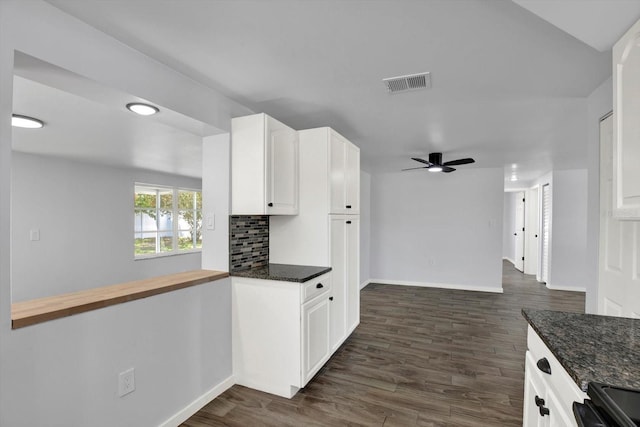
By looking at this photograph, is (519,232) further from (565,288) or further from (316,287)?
(316,287)

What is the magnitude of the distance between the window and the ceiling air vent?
5076 mm

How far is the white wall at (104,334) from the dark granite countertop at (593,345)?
2.01 metres

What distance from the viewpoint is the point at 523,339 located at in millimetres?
3354

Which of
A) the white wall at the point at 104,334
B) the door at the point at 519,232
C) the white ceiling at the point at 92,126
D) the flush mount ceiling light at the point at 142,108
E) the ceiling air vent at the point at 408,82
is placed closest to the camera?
the white wall at the point at 104,334

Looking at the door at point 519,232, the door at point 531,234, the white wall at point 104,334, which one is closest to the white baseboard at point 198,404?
the white wall at point 104,334

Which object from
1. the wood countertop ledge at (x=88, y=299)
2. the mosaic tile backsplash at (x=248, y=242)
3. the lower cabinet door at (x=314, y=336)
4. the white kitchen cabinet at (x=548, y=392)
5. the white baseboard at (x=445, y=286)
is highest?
the mosaic tile backsplash at (x=248, y=242)

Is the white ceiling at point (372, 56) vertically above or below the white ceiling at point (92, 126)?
above

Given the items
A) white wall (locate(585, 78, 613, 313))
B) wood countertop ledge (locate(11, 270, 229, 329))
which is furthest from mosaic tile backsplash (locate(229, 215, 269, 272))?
white wall (locate(585, 78, 613, 313))

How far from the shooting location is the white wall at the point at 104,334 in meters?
1.25

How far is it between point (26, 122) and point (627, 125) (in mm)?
3965

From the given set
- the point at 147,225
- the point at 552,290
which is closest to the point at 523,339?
the point at 552,290

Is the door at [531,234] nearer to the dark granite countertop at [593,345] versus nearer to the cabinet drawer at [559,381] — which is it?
the dark granite countertop at [593,345]

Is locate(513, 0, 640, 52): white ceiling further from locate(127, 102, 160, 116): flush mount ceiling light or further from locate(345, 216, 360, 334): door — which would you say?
locate(345, 216, 360, 334): door

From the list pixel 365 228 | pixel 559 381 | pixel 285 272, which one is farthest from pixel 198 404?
pixel 365 228
